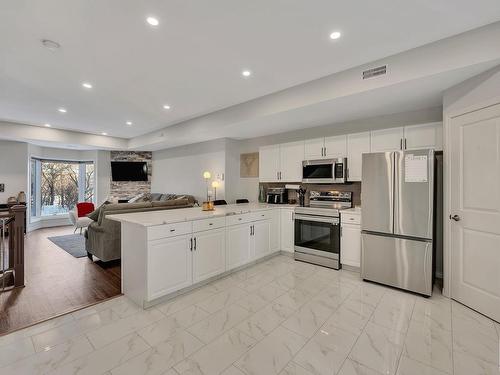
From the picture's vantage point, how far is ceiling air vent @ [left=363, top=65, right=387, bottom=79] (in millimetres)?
2646

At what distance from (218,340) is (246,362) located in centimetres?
35

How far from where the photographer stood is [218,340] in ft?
6.82

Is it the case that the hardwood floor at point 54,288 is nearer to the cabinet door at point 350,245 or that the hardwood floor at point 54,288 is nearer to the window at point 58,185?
the cabinet door at point 350,245

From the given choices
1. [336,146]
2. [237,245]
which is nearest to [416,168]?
[336,146]

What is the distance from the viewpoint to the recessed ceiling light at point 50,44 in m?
2.36

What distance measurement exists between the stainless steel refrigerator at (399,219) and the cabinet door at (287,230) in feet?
4.03

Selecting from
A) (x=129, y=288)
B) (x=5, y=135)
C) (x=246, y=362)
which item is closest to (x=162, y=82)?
(x=129, y=288)

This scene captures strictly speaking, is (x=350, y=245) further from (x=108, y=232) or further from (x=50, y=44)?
(x=50, y=44)

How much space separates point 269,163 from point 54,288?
152 inches

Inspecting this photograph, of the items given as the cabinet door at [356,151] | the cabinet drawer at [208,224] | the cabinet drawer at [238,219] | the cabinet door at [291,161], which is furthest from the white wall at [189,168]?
the cabinet door at [356,151]

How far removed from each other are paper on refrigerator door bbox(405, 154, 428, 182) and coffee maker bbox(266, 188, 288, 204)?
2.25 metres

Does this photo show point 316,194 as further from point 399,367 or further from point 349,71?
point 399,367

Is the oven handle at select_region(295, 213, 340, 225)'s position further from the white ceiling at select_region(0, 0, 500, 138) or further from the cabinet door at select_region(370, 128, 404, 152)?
the white ceiling at select_region(0, 0, 500, 138)

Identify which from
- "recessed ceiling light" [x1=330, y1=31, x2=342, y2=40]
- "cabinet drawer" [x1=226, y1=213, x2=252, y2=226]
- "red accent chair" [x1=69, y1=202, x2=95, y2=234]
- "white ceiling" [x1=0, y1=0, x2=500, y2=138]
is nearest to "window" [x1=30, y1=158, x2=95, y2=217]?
"red accent chair" [x1=69, y1=202, x2=95, y2=234]
